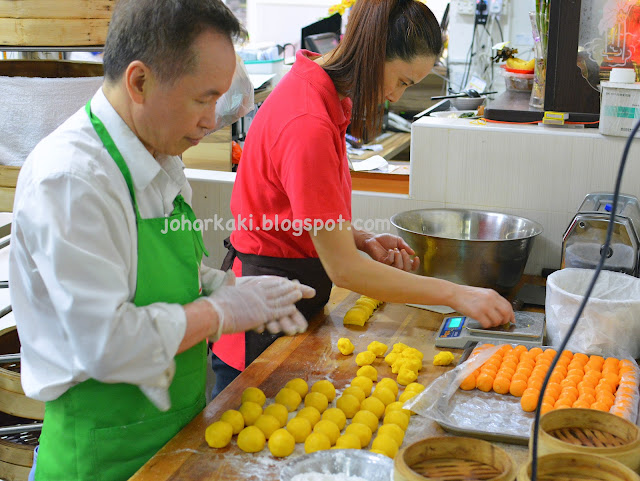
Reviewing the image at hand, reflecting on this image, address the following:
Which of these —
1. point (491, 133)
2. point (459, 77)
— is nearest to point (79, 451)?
point (491, 133)

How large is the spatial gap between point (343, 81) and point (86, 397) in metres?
1.01

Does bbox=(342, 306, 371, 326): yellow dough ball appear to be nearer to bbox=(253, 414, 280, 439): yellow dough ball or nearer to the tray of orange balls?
the tray of orange balls

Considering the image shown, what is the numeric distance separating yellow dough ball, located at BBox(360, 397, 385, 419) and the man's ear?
82 centimetres

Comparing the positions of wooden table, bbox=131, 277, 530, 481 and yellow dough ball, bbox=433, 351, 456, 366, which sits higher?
yellow dough ball, bbox=433, 351, 456, 366

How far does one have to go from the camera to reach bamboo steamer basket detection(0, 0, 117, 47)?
2062 mm

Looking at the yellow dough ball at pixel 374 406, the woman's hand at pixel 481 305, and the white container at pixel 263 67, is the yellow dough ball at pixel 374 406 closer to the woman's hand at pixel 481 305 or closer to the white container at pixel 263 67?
the woman's hand at pixel 481 305

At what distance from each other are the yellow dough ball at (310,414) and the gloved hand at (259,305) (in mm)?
192

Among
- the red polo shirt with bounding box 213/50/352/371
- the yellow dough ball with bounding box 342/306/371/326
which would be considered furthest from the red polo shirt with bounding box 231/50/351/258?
the yellow dough ball with bounding box 342/306/371/326

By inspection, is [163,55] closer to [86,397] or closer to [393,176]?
[86,397]

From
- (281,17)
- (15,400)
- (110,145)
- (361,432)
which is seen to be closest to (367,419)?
(361,432)

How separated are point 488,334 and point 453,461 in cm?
85

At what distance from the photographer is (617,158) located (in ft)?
7.95

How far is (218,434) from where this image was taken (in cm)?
145

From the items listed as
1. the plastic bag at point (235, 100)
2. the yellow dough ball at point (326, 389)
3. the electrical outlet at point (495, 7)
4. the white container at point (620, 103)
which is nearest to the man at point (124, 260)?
the yellow dough ball at point (326, 389)
